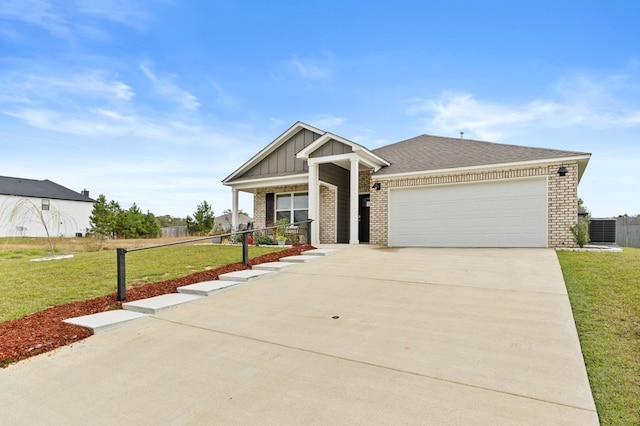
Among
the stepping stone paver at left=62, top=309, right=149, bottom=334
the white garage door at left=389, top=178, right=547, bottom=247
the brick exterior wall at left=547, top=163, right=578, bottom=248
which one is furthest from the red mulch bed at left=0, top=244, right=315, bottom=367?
the brick exterior wall at left=547, top=163, right=578, bottom=248

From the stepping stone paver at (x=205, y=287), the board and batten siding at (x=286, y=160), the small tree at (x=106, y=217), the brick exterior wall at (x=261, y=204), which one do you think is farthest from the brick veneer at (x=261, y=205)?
the small tree at (x=106, y=217)

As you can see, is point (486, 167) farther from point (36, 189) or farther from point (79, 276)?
point (36, 189)

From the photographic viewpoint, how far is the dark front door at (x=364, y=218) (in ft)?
46.1

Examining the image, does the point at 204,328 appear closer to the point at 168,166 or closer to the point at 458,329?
the point at 458,329

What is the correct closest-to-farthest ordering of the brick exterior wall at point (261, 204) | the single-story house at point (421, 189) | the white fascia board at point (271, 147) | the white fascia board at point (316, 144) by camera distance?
the single-story house at point (421, 189) < the white fascia board at point (316, 144) < the white fascia board at point (271, 147) < the brick exterior wall at point (261, 204)

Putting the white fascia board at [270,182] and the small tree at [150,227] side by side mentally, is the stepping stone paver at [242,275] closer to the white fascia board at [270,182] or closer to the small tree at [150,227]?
the white fascia board at [270,182]

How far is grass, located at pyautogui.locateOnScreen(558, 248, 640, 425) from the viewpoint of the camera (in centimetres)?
248

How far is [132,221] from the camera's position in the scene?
27578mm

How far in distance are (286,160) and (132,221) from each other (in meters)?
19.2

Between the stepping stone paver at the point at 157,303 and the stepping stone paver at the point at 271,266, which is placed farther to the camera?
the stepping stone paver at the point at 271,266

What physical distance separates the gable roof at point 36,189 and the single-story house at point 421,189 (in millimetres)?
27818

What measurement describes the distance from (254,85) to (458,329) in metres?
13.5

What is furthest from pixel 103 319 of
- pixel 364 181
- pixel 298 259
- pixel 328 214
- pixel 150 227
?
pixel 150 227

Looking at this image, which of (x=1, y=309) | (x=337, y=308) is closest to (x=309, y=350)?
(x=337, y=308)
